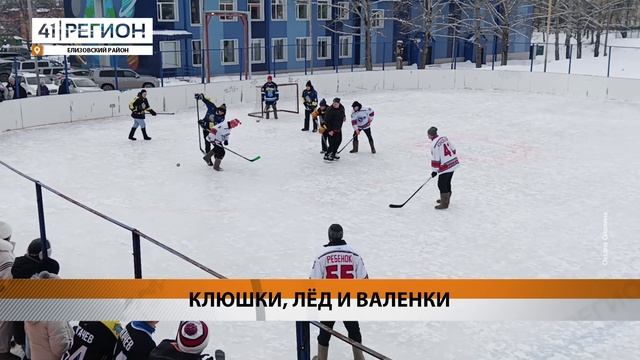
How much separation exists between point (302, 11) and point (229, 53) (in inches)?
215

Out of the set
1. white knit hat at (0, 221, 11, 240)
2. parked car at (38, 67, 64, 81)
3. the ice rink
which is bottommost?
the ice rink

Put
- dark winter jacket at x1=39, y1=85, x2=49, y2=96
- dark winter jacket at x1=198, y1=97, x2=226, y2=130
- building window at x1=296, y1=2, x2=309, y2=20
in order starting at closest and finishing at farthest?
dark winter jacket at x1=198, y1=97, x2=226, y2=130
dark winter jacket at x1=39, y1=85, x2=49, y2=96
building window at x1=296, y1=2, x2=309, y2=20

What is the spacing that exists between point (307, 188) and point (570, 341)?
665 cm

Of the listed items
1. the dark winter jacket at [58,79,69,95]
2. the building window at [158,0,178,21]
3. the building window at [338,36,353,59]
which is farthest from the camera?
the building window at [338,36,353,59]

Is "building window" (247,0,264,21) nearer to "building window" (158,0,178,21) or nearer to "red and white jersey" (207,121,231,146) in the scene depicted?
"building window" (158,0,178,21)

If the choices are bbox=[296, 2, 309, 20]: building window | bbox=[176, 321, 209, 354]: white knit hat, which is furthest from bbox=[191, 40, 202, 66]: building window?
bbox=[176, 321, 209, 354]: white knit hat

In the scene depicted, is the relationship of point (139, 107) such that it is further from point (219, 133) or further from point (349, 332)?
point (349, 332)

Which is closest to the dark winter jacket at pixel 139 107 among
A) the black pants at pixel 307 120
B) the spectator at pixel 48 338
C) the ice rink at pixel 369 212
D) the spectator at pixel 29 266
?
the ice rink at pixel 369 212

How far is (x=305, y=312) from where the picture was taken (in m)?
3.84

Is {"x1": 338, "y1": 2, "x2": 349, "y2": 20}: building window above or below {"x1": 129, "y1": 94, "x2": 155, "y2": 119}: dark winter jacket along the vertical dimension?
above

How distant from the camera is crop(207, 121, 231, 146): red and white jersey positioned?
42.4 feet

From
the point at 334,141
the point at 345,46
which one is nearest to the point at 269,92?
the point at 334,141

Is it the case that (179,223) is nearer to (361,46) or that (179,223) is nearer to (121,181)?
(121,181)

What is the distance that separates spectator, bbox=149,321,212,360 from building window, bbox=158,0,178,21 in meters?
31.6
